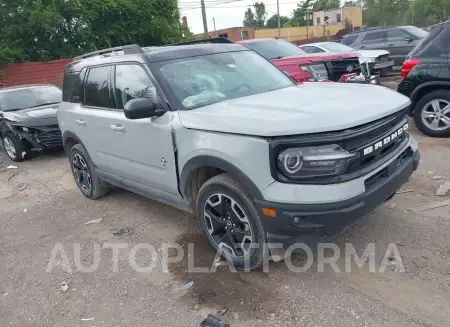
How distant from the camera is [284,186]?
8.89ft

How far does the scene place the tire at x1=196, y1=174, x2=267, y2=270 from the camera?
117 inches

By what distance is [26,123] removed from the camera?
26.5 ft

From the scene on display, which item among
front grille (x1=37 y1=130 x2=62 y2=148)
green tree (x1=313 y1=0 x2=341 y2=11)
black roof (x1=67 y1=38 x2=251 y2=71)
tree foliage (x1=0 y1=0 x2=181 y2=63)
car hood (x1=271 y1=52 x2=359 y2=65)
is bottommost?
front grille (x1=37 y1=130 x2=62 y2=148)

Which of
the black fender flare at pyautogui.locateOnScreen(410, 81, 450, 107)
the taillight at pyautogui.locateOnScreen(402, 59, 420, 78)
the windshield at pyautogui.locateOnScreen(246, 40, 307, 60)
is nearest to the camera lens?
the black fender flare at pyautogui.locateOnScreen(410, 81, 450, 107)

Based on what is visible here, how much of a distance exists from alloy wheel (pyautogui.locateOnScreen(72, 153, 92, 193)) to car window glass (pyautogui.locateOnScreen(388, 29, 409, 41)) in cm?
1168

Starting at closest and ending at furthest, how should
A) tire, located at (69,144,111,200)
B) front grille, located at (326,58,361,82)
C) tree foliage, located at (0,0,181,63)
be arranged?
1. tire, located at (69,144,111,200)
2. front grille, located at (326,58,361,82)
3. tree foliage, located at (0,0,181,63)

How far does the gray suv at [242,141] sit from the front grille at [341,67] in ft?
13.4

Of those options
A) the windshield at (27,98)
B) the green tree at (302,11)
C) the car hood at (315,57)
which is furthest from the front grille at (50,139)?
the green tree at (302,11)

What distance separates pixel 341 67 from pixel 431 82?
2.41 meters

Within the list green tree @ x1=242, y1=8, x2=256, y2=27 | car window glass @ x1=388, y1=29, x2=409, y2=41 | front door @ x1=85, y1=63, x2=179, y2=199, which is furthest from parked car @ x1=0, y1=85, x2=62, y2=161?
green tree @ x1=242, y1=8, x2=256, y2=27

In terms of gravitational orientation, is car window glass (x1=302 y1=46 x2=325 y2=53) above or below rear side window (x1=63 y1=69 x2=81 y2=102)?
below

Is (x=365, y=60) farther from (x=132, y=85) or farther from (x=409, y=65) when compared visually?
(x=132, y=85)

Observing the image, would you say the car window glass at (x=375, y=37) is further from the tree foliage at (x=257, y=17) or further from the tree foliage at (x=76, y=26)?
the tree foliage at (x=257, y=17)

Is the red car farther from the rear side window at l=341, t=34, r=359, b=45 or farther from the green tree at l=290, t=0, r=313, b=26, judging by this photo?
the green tree at l=290, t=0, r=313, b=26
